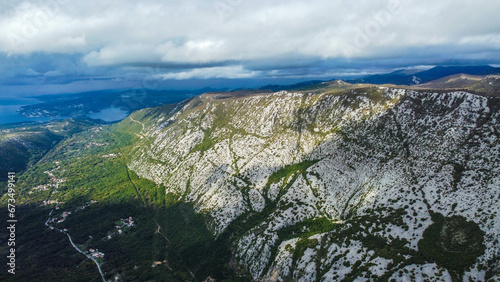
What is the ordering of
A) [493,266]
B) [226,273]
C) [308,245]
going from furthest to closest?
1. [226,273]
2. [308,245]
3. [493,266]

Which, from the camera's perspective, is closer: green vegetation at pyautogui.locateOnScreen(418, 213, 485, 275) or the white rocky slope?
green vegetation at pyautogui.locateOnScreen(418, 213, 485, 275)

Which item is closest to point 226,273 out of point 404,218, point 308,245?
point 308,245

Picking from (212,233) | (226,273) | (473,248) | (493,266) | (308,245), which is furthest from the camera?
(212,233)

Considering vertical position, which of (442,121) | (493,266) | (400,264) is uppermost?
(442,121)

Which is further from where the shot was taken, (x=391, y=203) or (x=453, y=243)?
(x=391, y=203)

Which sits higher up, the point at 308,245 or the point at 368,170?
the point at 368,170

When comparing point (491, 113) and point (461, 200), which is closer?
point (461, 200)

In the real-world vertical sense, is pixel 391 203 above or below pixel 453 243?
above

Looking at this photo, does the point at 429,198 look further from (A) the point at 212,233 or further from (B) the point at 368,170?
(A) the point at 212,233

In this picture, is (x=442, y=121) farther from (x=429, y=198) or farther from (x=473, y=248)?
(x=473, y=248)

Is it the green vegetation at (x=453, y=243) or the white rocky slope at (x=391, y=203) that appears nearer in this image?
the green vegetation at (x=453, y=243)
